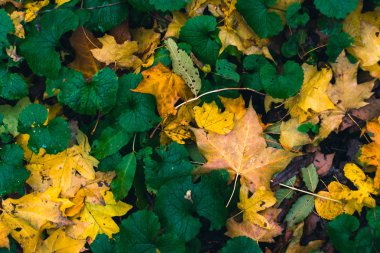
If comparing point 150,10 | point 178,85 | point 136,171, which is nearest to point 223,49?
point 178,85

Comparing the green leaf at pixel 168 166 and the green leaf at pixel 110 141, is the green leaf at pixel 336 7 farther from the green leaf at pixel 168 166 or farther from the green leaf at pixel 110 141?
the green leaf at pixel 110 141

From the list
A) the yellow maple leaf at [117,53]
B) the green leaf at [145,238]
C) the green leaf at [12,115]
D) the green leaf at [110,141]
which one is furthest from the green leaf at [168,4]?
the green leaf at [145,238]

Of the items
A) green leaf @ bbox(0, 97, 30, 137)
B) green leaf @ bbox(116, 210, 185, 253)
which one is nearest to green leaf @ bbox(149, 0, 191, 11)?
green leaf @ bbox(0, 97, 30, 137)

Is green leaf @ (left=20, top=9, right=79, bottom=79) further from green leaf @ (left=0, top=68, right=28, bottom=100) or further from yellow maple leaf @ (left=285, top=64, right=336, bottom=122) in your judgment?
yellow maple leaf @ (left=285, top=64, right=336, bottom=122)

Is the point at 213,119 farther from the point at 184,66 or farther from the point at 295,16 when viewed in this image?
the point at 295,16

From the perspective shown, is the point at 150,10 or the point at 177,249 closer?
the point at 177,249

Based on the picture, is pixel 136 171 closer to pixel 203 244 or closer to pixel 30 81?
pixel 203 244

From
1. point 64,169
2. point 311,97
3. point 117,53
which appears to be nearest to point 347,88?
point 311,97
